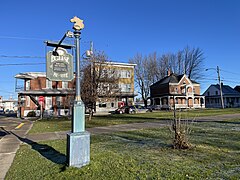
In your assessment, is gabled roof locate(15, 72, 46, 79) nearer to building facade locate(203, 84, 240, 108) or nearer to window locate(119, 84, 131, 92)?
window locate(119, 84, 131, 92)

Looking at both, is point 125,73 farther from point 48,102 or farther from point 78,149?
point 78,149

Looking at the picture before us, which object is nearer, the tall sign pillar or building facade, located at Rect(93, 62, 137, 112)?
the tall sign pillar

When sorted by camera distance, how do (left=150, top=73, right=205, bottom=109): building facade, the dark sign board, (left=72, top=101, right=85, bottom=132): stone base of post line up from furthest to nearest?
(left=150, top=73, right=205, bottom=109): building facade < the dark sign board < (left=72, top=101, right=85, bottom=132): stone base of post

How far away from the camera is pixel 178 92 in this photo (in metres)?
53.1

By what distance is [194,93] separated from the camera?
55812mm

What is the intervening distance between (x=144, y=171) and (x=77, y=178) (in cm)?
156

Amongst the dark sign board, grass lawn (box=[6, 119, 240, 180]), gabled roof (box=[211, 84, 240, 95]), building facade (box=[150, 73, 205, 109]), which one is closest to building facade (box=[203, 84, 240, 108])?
gabled roof (box=[211, 84, 240, 95])

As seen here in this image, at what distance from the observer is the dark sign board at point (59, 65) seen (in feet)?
19.9

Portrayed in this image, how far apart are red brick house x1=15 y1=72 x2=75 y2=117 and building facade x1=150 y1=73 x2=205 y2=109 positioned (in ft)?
87.4

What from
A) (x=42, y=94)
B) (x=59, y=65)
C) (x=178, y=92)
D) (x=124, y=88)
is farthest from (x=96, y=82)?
(x=178, y=92)

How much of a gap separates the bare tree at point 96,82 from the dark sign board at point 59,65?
1439cm

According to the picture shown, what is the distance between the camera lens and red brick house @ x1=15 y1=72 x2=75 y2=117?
34.1m

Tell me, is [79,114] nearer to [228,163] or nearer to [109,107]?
[228,163]

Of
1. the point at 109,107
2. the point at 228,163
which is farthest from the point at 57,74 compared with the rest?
the point at 109,107
